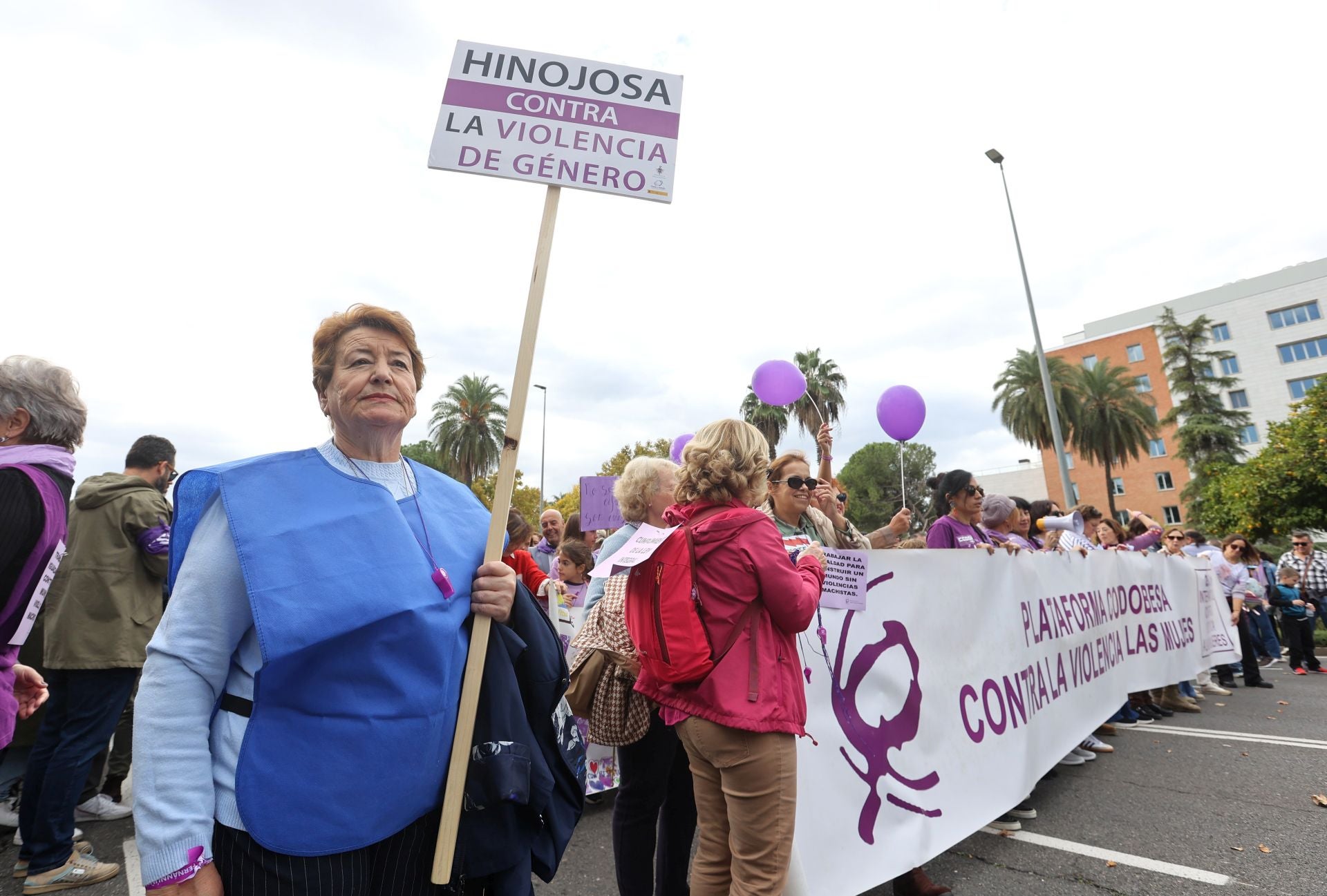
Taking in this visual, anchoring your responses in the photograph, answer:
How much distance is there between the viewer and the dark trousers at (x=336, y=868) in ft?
4.18

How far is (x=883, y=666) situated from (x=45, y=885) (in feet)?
12.5

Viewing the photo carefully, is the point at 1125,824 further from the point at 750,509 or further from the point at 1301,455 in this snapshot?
the point at 1301,455

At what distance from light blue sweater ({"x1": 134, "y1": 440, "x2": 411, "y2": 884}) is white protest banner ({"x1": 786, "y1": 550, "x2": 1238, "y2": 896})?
6.41 ft

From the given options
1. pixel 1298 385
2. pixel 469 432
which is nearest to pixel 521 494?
pixel 469 432

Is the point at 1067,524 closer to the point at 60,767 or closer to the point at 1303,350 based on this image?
the point at 60,767

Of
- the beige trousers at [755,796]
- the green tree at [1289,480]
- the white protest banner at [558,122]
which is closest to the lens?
the white protest banner at [558,122]

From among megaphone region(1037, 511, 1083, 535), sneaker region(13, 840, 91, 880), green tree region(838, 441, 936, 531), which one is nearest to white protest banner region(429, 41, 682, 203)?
sneaker region(13, 840, 91, 880)

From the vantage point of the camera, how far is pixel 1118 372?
39.4 metres

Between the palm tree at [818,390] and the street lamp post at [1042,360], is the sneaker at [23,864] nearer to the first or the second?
the street lamp post at [1042,360]

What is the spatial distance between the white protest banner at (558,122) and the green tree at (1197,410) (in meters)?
47.4

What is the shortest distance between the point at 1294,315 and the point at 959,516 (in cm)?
6430

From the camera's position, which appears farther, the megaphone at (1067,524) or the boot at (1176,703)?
the boot at (1176,703)

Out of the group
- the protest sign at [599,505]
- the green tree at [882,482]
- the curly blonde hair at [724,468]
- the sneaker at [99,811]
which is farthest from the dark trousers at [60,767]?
the green tree at [882,482]

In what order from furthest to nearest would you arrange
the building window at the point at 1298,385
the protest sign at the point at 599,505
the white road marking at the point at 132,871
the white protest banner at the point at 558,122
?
the building window at the point at 1298,385 → the protest sign at the point at 599,505 → the white road marking at the point at 132,871 → the white protest banner at the point at 558,122
